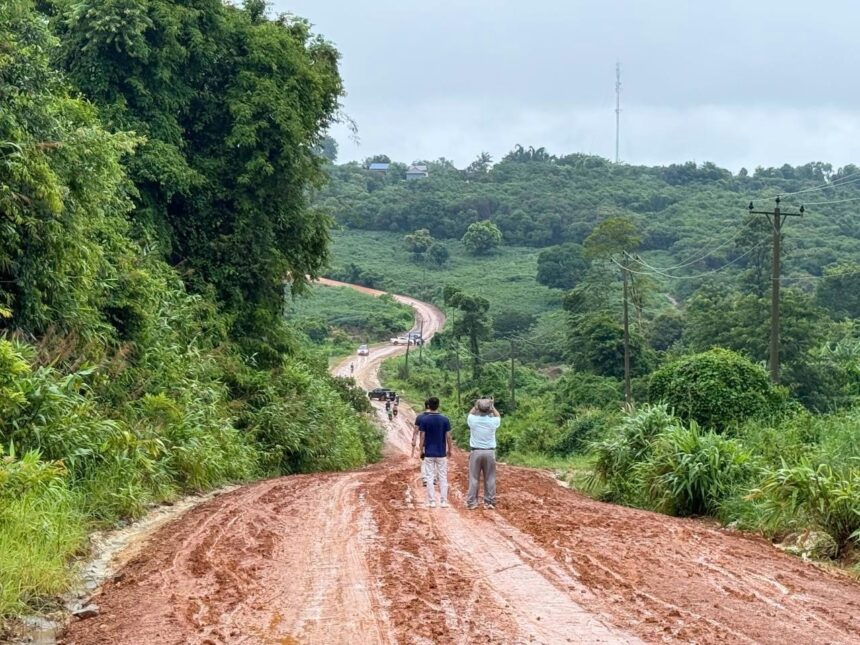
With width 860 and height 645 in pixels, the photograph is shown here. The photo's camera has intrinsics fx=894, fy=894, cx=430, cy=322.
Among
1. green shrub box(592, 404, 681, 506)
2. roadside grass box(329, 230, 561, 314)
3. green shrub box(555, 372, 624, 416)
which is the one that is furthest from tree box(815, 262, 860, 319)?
green shrub box(592, 404, 681, 506)

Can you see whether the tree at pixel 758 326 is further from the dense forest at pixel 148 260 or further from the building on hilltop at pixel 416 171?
the building on hilltop at pixel 416 171

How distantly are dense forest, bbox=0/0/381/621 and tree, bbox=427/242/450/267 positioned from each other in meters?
83.6

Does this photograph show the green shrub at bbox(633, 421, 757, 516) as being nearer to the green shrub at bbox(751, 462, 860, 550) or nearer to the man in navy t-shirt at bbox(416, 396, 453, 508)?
the green shrub at bbox(751, 462, 860, 550)

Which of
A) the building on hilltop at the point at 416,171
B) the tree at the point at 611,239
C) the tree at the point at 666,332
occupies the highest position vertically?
the building on hilltop at the point at 416,171

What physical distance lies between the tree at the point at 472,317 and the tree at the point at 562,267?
90.2 ft

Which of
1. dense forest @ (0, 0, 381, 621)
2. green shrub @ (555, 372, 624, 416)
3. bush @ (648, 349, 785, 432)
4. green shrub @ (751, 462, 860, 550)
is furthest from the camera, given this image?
green shrub @ (555, 372, 624, 416)

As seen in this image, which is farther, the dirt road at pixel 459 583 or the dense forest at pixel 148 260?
the dense forest at pixel 148 260

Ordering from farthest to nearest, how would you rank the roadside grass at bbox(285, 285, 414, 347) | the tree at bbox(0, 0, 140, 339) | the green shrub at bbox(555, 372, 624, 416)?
the roadside grass at bbox(285, 285, 414, 347) < the green shrub at bbox(555, 372, 624, 416) < the tree at bbox(0, 0, 140, 339)

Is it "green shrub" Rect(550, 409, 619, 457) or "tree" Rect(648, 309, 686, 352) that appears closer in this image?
"green shrub" Rect(550, 409, 619, 457)

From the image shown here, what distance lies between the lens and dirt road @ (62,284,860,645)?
6492 millimetres

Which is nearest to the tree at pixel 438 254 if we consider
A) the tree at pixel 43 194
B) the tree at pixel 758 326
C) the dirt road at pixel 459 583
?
the tree at pixel 758 326

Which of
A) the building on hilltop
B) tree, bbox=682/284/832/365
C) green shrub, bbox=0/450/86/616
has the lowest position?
tree, bbox=682/284/832/365

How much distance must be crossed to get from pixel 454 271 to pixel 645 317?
135ft

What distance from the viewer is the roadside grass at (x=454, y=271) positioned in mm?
95938
